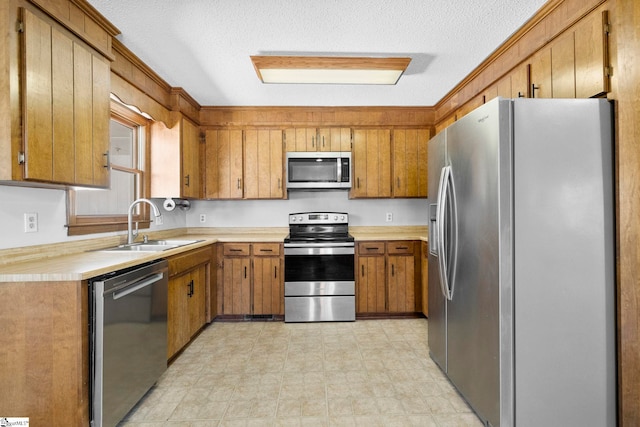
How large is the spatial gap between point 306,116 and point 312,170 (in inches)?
25.4

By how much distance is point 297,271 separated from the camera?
3.58 metres

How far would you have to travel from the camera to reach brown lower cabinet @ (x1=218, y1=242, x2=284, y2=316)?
11.9 feet

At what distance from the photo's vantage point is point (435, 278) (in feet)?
8.13

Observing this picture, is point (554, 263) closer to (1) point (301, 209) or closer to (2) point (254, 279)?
(2) point (254, 279)

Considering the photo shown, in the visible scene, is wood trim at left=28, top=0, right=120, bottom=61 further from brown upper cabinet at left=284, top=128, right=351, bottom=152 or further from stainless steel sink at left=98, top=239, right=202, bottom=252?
brown upper cabinet at left=284, top=128, right=351, bottom=152

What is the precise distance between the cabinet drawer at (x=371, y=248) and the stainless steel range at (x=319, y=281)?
0.12 meters

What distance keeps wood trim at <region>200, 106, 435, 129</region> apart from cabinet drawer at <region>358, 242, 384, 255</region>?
55.7 inches

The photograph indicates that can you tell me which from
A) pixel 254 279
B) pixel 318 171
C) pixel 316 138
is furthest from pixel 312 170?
pixel 254 279

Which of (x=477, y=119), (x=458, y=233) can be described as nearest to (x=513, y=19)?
(x=477, y=119)

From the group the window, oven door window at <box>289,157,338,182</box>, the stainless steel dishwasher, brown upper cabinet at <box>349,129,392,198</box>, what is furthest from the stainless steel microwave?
the stainless steel dishwasher

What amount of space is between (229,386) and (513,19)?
3072 mm

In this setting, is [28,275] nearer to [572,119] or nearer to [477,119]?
[477,119]

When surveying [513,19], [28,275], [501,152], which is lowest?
[28,275]

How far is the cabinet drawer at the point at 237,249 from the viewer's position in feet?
11.9
